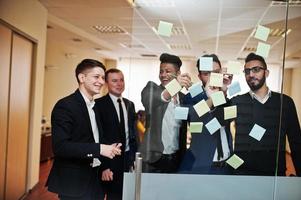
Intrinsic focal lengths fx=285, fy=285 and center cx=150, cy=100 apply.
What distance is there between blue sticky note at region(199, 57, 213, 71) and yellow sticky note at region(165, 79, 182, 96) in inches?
6.9

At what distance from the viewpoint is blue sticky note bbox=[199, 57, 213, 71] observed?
1814 millimetres

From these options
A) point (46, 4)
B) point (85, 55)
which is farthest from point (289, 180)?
point (85, 55)

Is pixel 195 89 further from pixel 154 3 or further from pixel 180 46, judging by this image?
pixel 154 3

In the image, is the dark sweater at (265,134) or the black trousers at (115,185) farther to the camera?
the black trousers at (115,185)

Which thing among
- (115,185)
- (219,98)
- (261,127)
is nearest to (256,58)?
(219,98)

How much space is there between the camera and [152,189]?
1.79 metres

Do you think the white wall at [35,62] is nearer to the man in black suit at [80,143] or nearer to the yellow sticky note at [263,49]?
the man in black suit at [80,143]

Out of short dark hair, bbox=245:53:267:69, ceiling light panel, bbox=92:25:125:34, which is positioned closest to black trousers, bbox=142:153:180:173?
short dark hair, bbox=245:53:267:69

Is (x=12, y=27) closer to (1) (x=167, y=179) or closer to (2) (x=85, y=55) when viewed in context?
(1) (x=167, y=179)

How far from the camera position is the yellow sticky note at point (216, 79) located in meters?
1.82

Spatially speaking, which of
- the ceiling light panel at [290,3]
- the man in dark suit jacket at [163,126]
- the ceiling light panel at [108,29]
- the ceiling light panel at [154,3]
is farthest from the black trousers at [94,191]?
the ceiling light panel at [108,29]

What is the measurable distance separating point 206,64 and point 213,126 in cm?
40

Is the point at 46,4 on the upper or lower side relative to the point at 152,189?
upper

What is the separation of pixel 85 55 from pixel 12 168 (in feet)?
17.4
